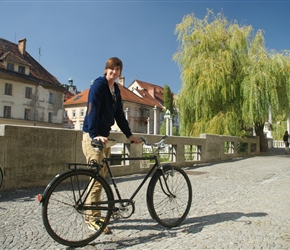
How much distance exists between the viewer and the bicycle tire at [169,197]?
391cm

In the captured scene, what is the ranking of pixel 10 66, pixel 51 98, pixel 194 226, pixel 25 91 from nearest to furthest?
pixel 194 226 < pixel 10 66 < pixel 25 91 < pixel 51 98

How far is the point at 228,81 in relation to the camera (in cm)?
1792

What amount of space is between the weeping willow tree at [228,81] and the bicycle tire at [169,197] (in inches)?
539

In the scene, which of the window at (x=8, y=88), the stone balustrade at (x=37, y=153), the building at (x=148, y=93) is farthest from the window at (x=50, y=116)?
the stone balustrade at (x=37, y=153)

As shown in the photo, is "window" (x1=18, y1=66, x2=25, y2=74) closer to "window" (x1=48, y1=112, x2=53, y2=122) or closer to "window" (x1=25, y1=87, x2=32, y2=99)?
"window" (x1=25, y1=87, x2=32, y2=99)

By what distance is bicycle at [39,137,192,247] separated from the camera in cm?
320

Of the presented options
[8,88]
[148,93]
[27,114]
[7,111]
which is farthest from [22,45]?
[148,93]

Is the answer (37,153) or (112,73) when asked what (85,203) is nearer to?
(112,73)

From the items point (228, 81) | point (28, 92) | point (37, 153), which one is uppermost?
point (28, 92)

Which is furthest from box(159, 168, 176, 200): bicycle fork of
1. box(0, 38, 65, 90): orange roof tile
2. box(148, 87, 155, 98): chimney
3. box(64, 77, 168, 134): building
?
box(148, 87, 155, 98): chimney

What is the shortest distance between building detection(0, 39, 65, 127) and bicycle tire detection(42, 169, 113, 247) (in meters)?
39.8

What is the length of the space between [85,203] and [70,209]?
17cm

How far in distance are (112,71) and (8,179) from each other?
3.51 meters

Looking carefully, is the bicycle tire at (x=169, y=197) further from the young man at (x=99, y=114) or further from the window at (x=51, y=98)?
the window at (x=51, y=98)
